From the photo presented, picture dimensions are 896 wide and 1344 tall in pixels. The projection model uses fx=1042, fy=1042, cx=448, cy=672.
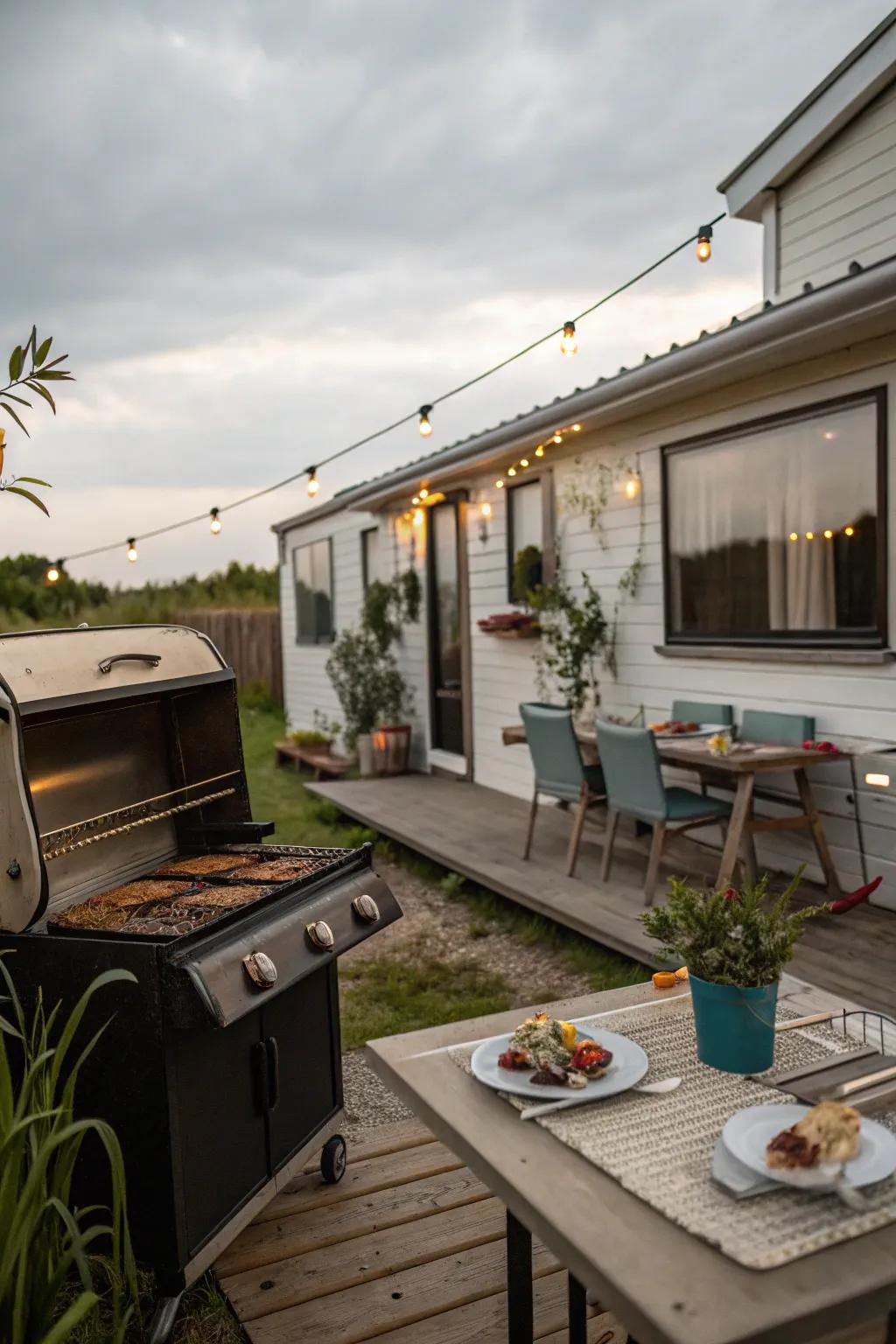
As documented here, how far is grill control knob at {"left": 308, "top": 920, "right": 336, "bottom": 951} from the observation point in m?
2.45

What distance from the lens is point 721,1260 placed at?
1241 mm

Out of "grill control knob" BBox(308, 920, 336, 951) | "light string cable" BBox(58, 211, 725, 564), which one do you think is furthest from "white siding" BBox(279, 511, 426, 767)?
"grill control knob" BBox(308, 920, 336, 951)

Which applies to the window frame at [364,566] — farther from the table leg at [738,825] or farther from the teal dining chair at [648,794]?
the table leg at [738,825]

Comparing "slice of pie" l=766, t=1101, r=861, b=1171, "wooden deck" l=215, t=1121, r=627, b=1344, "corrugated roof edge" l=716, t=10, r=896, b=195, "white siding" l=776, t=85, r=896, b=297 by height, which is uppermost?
"corrugated roof edge" l=716, t=10, r=896, b=195

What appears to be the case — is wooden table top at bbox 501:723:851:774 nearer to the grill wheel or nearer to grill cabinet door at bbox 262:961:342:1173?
grill cabinet door at bbox 262:961:342:1173

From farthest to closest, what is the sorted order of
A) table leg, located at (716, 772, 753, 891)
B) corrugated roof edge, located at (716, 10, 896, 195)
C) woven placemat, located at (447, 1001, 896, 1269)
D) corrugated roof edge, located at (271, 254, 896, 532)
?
corrugated roof edge, located at (716, 10, 896, 195), table leg, located at (716, 772, 753, 891), corrugated roof edge, located at (271, 254, 896, 532), woven placemat, located at (447, 1001, 896, 1269)

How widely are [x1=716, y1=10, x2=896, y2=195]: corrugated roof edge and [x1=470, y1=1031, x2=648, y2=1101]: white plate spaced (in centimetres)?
584

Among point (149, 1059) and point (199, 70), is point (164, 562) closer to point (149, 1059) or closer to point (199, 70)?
point (199, 70)

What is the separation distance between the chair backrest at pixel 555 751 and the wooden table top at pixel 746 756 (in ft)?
1.82

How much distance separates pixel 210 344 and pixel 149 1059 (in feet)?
33.4

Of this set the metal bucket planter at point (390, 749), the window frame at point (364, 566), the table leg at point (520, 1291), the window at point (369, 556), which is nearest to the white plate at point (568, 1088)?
the table leg at point (520, 1291)

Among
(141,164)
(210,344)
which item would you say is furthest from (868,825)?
(210,344)

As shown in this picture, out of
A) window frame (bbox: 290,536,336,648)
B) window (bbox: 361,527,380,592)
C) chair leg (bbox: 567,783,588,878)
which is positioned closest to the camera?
chair leg (bbox: 567,783,588,878)

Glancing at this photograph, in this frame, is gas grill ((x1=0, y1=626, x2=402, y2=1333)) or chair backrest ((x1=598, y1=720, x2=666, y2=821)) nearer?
gas grill ((x1=0, y1=626, x2=402, y2=1333))
